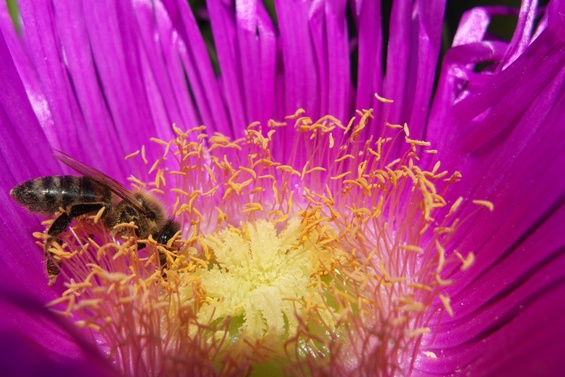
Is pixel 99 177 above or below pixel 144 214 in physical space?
above

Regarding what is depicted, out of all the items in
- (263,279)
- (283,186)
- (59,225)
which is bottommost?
(263,279)

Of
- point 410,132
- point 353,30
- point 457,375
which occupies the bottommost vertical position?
→ point 457,375

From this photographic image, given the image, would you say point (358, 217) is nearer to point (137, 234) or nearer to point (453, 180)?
point (453, 180)

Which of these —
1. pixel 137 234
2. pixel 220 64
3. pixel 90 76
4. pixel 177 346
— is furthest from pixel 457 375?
pixel 90 76

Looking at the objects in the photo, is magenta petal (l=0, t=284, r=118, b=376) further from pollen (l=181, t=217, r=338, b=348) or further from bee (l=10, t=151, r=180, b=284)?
pollen (l=181, t=217, r=338, b=348)

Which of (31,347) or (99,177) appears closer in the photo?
(31,347)

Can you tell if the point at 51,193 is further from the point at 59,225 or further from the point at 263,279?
the point at 263,279

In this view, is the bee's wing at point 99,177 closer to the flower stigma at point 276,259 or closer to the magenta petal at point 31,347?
the flower stigma at point 276,259

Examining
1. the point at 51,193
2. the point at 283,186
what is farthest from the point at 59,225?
Result: the point at 283,186
